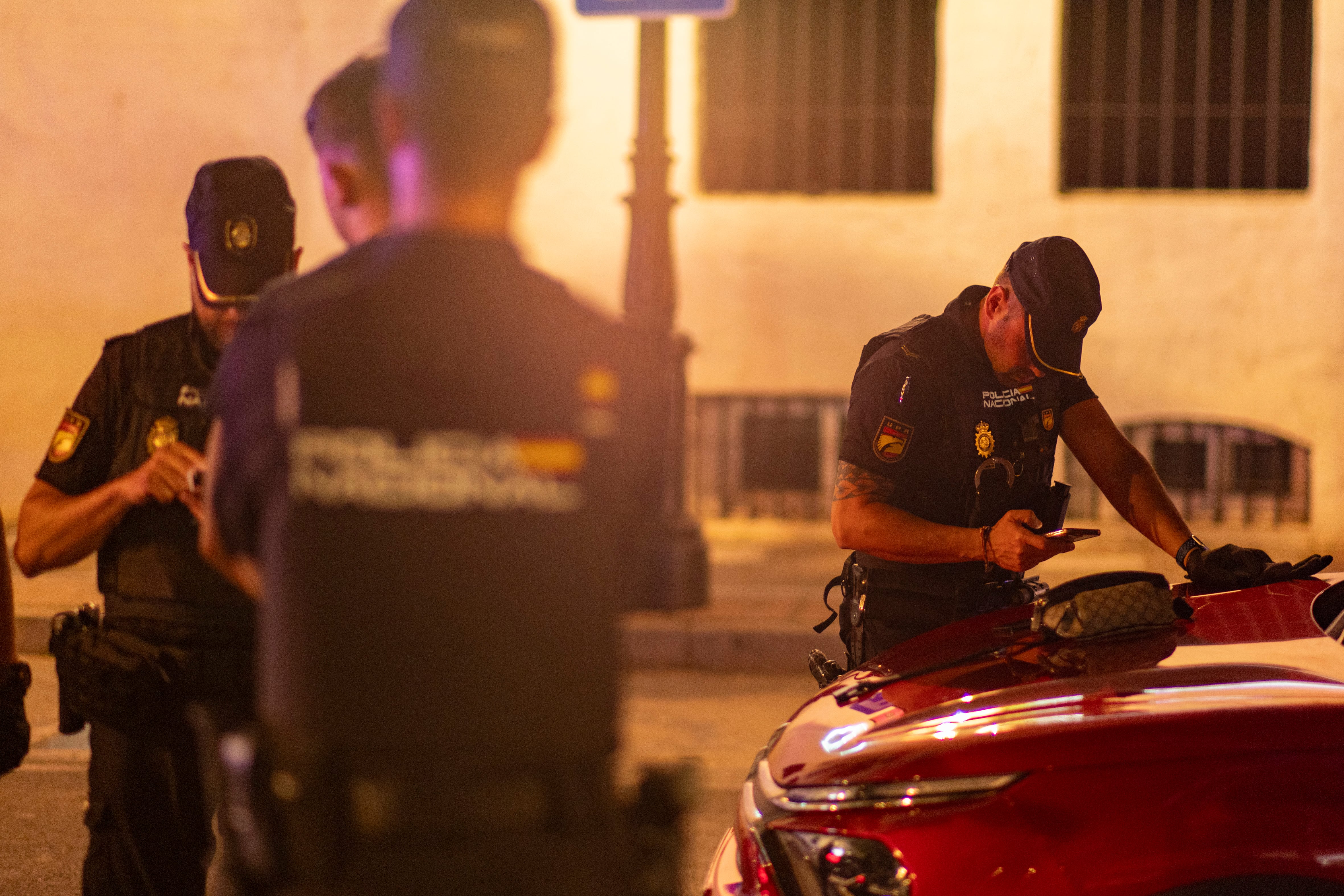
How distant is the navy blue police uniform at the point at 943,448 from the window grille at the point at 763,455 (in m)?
7.68

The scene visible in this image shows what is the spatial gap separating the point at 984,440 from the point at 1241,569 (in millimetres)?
597

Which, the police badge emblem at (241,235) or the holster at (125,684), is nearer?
the holster at (125,684)

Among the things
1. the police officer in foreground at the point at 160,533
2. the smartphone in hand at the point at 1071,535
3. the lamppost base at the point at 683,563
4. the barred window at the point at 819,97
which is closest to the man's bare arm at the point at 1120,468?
the smartphone in hand at the point at 1071,535

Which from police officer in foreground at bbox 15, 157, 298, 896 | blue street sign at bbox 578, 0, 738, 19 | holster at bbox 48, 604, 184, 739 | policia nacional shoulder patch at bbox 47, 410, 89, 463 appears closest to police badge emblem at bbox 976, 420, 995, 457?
police officer in foreground at bbox 15, 157, 298, 896

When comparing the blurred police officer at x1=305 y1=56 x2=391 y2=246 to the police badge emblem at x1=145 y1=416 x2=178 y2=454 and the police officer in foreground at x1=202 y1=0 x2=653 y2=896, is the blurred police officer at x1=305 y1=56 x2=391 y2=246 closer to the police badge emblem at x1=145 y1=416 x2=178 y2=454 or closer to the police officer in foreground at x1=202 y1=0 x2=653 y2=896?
the police officer in foreground at x1=202 y1=0 x2=653 y2=896

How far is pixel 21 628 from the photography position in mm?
7785

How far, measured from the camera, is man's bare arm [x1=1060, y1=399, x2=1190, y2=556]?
363 centimetres

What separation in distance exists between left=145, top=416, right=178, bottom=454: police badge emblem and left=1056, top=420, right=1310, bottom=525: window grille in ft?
29.5

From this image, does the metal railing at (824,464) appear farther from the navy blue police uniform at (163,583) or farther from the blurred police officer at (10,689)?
the blurred police officer at (10,689)

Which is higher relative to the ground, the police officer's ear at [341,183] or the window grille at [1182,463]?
the police officer's ear at [341,183]

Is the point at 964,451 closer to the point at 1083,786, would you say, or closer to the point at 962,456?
Result: the point at 962,456

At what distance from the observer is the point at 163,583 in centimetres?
268

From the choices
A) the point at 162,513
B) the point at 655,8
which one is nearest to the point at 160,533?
the point at 162,513

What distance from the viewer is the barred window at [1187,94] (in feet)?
35.6
